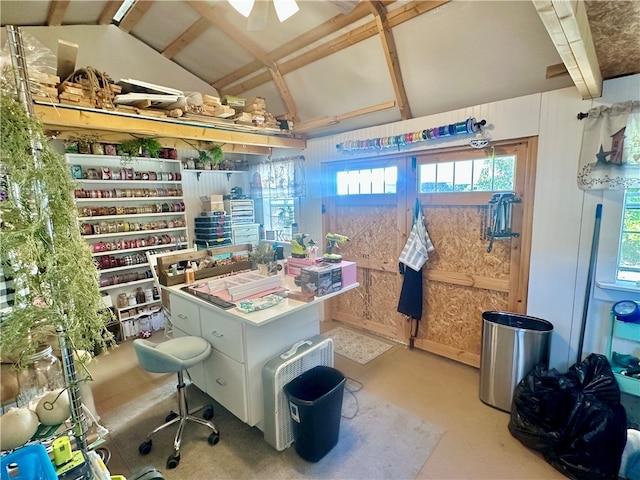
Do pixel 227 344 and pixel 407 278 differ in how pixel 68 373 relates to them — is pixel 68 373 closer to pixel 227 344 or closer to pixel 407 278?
pixel 227 344

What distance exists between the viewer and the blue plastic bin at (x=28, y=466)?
2.76 ft

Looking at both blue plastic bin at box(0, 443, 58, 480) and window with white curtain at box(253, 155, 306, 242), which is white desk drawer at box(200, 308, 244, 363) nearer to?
blue plastic bin at box(0, 443, 58, 480)

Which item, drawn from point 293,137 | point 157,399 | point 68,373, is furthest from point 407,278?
point 68,373

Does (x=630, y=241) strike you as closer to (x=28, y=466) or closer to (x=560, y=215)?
(x=560, y=215)

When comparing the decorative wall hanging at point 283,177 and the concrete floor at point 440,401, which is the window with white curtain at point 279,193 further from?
the concrete floor at point 440,401

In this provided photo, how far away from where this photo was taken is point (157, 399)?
8.94 ft

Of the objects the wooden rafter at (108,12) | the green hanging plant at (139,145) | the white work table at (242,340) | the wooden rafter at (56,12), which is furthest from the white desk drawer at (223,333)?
the wooden rafter at (108,12)

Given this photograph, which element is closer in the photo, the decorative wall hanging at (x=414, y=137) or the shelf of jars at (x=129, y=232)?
the decorative wall hanging at (x=414, y=137)

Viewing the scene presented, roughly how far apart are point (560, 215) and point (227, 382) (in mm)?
2821

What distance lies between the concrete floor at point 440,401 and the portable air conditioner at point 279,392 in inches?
34.7

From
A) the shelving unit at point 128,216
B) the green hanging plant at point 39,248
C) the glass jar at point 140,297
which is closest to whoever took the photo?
the green hanging plant at point 39,248

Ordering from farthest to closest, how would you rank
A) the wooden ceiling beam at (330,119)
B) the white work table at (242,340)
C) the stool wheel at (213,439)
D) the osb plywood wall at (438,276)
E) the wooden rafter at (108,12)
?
1. the wooden ceiling beam at (330,119)
2. the wooden rafter at (108,12)
3. the osb plywood wall at (438,276)
4. the stool wheel at (213,439)
5. the white work table at (242,340)

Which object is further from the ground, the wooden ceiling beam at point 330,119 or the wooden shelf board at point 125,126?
the wooden ceiling beam at point 330,119

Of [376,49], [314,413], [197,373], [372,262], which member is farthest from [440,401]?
[376,49]
